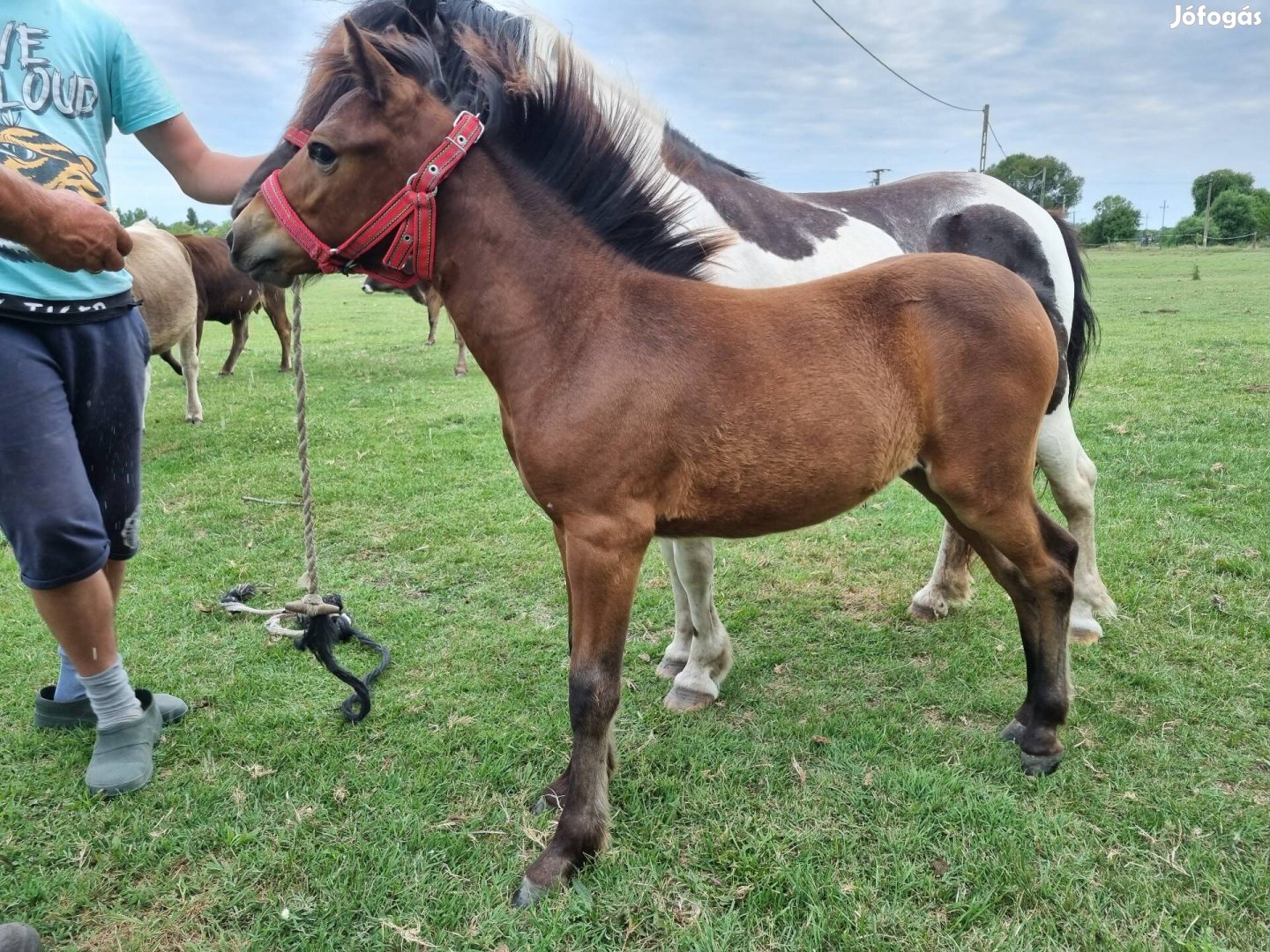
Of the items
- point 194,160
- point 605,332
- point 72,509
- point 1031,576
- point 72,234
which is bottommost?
point 1031,576

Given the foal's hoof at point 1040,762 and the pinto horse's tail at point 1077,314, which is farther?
the pinto horse's tail at point 1077,314

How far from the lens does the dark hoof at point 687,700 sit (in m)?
3.12

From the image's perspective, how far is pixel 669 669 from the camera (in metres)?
3.41

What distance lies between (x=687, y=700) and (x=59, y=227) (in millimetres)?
2589

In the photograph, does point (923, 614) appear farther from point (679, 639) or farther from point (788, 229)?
point (788, 229)

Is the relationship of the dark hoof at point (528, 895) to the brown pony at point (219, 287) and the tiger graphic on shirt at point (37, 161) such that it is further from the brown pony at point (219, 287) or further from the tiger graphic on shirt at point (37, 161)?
the brown pony at point (219, 287)

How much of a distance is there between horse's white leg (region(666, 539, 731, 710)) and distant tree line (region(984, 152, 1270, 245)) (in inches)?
2264

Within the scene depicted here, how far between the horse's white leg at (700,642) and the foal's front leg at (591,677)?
2.85 feet

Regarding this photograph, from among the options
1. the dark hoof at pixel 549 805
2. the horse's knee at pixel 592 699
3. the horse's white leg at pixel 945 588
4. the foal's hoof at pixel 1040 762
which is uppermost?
the horse's knee at pixel 592 699

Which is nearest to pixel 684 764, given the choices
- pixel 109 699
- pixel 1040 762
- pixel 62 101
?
pixel 1040 762

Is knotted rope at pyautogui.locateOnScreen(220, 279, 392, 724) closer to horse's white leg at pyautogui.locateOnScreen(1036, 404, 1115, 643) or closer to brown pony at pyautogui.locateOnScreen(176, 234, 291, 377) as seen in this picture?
horse's white leg at pyautogui.locateOnScreen(1036, 404, 1115, 643)

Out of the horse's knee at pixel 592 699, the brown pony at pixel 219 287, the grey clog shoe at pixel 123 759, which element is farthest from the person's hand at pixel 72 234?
the brown pony at pixel 219 287

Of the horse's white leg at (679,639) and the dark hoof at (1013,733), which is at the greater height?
the horse's white leg at (679,639)

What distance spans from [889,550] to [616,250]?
311 centimetres
